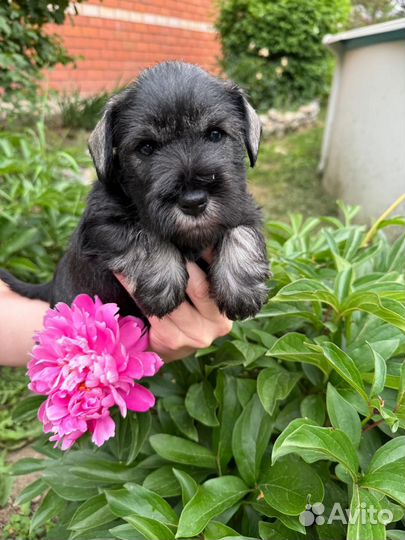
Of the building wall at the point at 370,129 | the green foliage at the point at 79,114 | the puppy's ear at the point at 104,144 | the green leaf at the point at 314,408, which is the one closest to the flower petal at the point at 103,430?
the green leaf at the point at 314,408

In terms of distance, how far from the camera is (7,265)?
11.8 feet

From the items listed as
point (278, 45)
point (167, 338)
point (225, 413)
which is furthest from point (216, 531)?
point (278, 45)

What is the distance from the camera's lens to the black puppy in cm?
155

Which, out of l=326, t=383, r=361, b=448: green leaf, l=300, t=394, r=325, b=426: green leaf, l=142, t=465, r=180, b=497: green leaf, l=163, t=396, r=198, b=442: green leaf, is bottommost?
l=142, t=465, r=180, b=497: green leaf

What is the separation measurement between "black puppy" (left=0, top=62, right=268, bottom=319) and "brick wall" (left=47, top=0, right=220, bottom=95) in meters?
6.79

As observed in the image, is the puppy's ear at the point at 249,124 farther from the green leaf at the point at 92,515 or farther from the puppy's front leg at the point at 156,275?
the green leaf at the point at 92,515

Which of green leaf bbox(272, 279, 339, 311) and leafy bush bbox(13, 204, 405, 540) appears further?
green leaf bbox(272, 279, 339, 311)

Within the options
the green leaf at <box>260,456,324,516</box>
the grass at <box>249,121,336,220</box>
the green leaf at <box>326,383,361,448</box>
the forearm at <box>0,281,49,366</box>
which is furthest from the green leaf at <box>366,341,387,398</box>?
the grass at <box>249,121,336,220</box>

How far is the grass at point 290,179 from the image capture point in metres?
6.65

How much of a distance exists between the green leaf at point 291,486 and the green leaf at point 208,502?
0.10m

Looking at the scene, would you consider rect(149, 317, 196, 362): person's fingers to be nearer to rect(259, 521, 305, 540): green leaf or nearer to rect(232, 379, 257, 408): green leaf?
rect(232, 379, 257, 408): green leaf

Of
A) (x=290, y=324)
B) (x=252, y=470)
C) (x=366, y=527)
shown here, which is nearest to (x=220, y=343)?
(x=290, y=324)

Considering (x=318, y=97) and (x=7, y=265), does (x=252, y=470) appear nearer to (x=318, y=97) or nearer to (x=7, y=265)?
(x=7, y=265)

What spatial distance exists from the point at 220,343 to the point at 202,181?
3.07 ft
